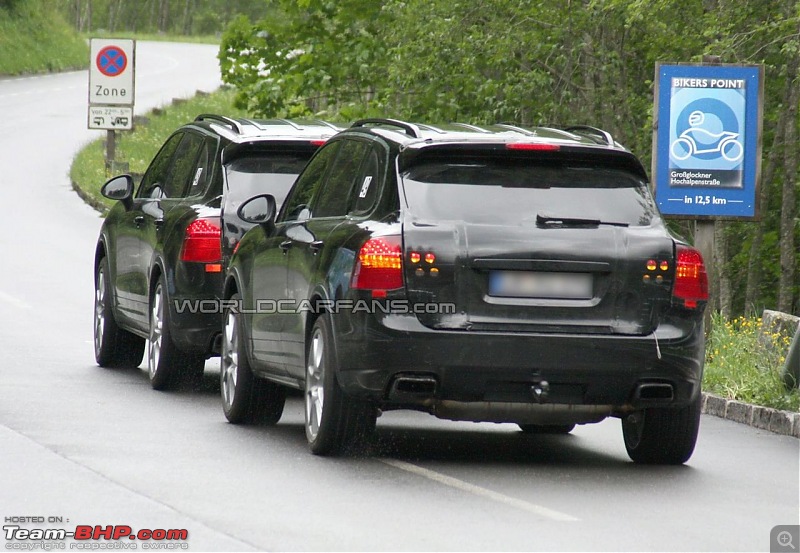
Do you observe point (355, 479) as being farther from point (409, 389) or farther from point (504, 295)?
point (504, 295)

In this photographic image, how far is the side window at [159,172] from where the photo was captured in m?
13.5

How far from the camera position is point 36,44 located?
74375 millimetres

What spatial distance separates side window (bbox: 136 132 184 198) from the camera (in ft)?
44.3

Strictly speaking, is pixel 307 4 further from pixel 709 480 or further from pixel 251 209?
pixel 709 480

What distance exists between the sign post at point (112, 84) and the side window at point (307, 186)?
22662mm

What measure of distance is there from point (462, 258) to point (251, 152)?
3.69 metres

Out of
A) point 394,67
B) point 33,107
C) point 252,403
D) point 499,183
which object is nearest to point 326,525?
point 499,183

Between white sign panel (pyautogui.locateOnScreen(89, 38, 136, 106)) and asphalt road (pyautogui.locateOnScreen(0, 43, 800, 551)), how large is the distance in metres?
19.4

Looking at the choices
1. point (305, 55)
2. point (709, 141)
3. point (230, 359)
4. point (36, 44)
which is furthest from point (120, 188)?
point (36, 44)

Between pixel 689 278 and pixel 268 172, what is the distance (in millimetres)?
3982

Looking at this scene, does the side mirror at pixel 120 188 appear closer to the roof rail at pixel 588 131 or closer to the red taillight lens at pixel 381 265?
the roof rail at pixel 588 131

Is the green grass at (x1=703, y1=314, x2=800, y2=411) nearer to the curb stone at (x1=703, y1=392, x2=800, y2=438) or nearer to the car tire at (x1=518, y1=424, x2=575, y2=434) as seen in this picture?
the curb stone at (x1=703, y1=392, x2=800, y2=438)

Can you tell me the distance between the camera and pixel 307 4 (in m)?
29.6

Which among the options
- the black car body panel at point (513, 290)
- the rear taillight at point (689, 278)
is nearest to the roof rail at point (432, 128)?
the black car body panel at point (513, 290)
